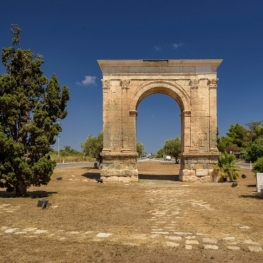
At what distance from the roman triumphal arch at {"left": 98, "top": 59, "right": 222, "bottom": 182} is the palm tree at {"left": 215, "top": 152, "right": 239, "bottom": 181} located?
0.45 m

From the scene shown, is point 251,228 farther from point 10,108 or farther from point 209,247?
point 10,108

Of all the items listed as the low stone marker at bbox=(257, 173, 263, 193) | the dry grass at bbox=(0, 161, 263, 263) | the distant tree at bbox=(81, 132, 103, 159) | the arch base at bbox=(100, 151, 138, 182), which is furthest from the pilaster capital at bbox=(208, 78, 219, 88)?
the distant tree at bbox=(81, 132, 103, 159)

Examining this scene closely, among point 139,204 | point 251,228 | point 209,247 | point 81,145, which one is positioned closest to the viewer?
point 209,247

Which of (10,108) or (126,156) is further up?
(10,108)

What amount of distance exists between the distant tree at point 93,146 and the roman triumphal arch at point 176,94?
13163mm

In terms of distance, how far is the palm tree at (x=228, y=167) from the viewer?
1731 centimetres

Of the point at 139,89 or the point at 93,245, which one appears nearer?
the point at 93,245

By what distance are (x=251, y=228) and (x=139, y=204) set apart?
428cm

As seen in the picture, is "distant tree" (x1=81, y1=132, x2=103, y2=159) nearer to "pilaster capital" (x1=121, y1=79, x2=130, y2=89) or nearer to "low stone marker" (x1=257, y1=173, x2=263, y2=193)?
"pilaster capital" (x1=121, y1=79, x2=130, y2=89)

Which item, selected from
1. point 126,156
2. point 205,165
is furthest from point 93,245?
point 205,165

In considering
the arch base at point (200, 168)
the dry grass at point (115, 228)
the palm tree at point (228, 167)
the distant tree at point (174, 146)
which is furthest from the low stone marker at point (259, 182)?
the distant tree at point (174, 146)

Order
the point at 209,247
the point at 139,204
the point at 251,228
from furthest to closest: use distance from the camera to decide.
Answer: the point at 139,204 < the point at 251,228 < the point at 209,247

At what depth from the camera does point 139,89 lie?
18.1 m

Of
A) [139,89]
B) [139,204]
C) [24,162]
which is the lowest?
[139,204]
